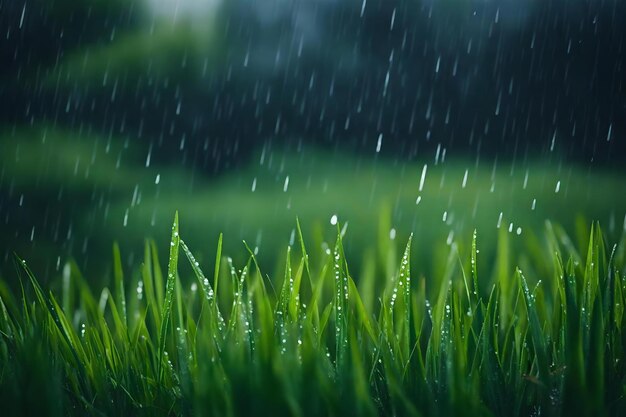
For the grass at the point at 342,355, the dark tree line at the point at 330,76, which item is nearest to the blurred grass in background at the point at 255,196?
the dark tree line at the point at 330,76

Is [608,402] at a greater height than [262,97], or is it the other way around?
[262,97]

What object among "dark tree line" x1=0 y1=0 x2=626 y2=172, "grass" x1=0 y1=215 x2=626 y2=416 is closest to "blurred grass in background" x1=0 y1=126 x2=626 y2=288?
"dark tree line" x1=0 y1=0 x2=626 y2=172

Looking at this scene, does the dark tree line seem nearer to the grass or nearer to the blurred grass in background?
the blurred grass in background

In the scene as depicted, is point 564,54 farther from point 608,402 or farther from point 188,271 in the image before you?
point 608,402

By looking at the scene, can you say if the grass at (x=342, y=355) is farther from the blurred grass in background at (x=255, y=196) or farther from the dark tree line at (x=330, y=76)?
the dark tree line at (x=330, y=76)

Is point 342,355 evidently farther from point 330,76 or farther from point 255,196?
point 330,76

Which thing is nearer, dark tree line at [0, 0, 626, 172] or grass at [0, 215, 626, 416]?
grass at [0, 215, 626, 416]

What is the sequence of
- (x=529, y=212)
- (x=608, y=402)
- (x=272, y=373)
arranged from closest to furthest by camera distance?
(x=272, y=373) < (x=608, y=402) < (x=529, y=212)

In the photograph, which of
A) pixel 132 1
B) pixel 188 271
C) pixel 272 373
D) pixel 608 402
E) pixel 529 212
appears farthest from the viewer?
pixel 132 1

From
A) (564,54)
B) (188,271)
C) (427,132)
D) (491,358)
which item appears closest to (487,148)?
(427,132)
